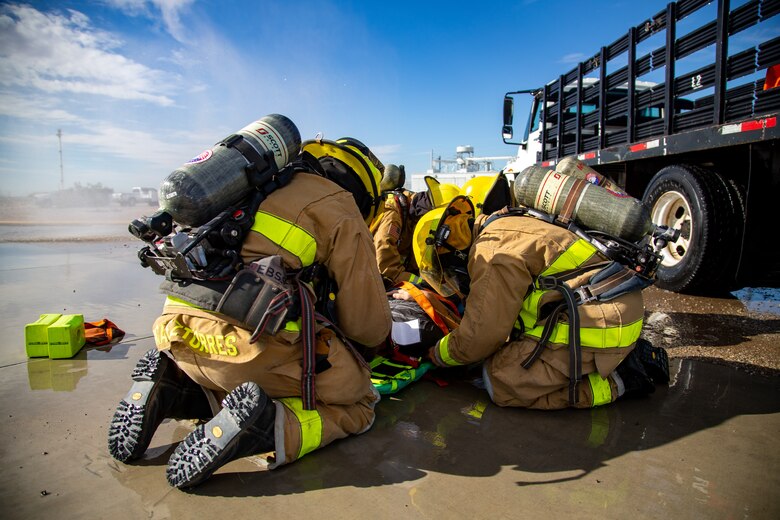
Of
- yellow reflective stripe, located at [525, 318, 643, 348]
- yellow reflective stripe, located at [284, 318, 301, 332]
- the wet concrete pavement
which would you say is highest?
yellow reflective stripe, located at [284, 318, 301, 332]

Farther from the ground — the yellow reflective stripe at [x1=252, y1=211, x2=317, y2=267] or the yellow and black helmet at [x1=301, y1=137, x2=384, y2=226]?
the yellow and black helmet at [x1=301, y1=137, x2=384, y2=226]

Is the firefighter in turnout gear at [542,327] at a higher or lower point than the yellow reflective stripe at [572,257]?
lower

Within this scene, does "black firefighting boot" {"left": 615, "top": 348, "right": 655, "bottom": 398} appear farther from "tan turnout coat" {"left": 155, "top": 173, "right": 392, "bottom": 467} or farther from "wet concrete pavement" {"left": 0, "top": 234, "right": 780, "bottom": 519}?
"tan turnout coat" {"left": 155, "top": 173, "right": 392, "bottom": 467}

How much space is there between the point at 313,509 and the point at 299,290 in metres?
0.82

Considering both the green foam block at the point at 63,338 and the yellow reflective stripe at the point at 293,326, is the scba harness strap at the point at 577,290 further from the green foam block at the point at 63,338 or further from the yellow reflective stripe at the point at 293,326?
the green foam block at the point at 63,338

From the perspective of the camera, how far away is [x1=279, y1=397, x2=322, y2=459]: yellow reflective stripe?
6.59 ft

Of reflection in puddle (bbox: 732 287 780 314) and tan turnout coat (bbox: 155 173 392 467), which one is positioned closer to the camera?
tan turnout coat (bbox: 155 173 392 467)

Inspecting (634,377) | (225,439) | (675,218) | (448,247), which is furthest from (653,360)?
(675,218)

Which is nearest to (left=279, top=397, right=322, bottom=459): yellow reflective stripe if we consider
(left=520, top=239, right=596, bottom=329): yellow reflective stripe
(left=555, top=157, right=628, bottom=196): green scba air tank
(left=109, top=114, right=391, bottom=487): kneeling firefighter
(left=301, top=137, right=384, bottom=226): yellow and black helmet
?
(left=109, top=114, right=391, bottom=487): kneeling firefighter

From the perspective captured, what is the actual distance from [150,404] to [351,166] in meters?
1.49

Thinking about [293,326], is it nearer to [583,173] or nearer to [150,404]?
[150,404]

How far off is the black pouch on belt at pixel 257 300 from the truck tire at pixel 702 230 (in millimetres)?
4253

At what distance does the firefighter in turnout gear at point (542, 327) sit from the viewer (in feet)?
8.02

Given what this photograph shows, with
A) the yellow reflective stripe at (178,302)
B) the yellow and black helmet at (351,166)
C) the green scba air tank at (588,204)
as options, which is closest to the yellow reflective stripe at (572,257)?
the green scba air tank at (588,204)
